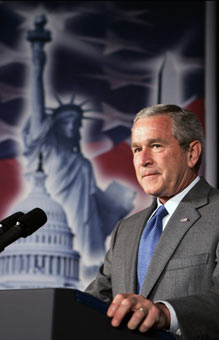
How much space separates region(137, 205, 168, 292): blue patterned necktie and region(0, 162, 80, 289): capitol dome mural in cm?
175

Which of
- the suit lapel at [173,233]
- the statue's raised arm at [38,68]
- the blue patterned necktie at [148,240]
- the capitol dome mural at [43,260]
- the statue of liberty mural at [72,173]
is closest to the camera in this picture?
the suit lapel at [173,233]

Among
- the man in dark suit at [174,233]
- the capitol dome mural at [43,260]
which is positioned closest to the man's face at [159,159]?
the man in dark suit at [174,233]

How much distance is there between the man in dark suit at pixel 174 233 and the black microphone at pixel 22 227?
0.37m

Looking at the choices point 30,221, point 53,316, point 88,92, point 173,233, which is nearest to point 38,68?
point 88,92

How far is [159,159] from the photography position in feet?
6.95

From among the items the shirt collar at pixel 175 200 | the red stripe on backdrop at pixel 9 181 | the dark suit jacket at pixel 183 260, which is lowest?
the dark suit jacket at pixel 183 260

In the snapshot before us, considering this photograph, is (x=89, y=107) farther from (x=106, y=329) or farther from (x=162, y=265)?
(x=106, y=329)

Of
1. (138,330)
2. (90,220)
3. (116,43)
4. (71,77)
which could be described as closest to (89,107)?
(71,77)

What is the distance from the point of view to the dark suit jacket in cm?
181

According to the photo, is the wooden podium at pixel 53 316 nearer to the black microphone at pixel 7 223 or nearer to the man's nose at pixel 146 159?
the black microphone at pixel 7 223

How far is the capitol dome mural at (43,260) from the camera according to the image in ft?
12.2

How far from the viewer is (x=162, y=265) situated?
186cm

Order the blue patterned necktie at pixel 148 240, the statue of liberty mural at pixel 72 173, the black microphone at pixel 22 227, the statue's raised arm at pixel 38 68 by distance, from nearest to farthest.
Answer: the black microphone at pixel 22 227 → the blue patterned necktie at pixel 148 240 → the statue of liberty mural at pixel 72 173 → the statue's raised arm at pixel 38 68

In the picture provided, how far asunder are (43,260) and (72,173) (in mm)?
664
